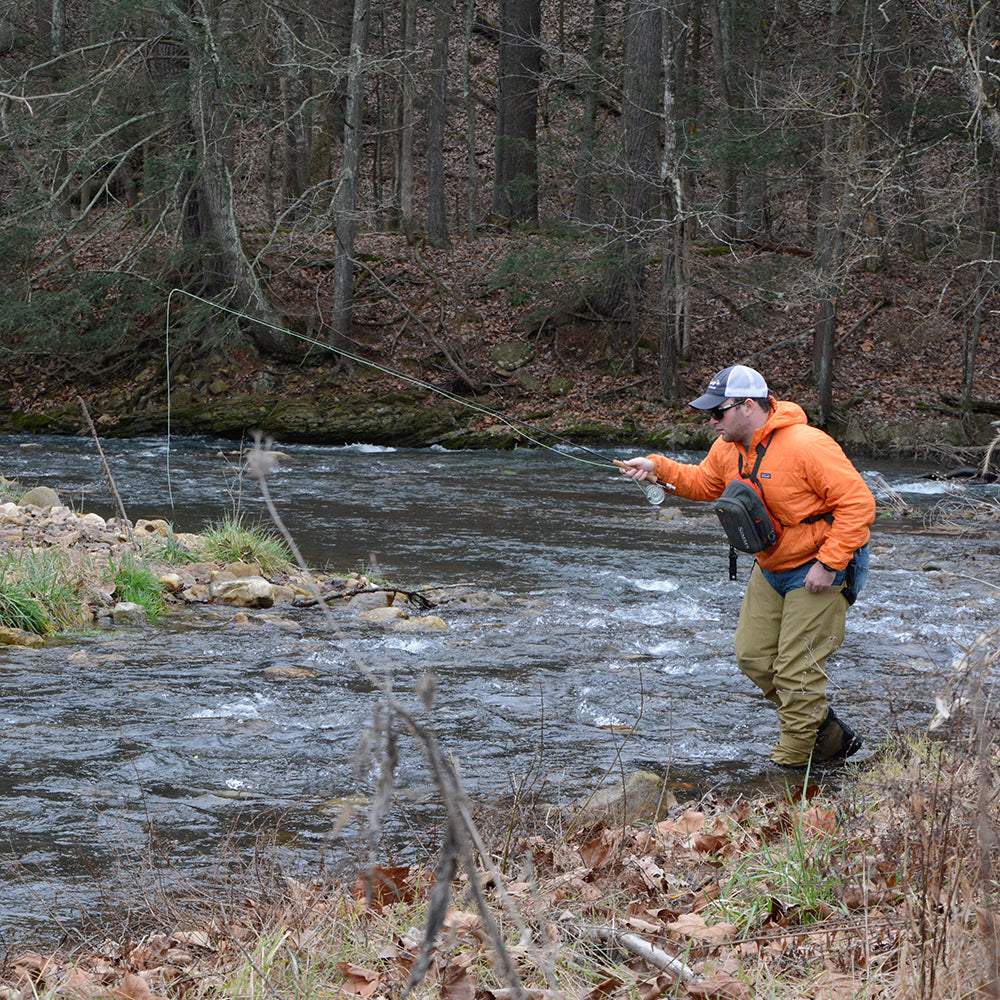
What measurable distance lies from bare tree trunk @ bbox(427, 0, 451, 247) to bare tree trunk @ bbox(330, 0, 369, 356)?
279cm

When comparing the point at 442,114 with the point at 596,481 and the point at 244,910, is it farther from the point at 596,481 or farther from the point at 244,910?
the point at 244,910

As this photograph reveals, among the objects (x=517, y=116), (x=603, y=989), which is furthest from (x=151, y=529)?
(x=517, y=116)

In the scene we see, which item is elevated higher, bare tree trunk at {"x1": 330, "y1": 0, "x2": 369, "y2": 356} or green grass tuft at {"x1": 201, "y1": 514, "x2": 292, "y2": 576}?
bare tree trunk at {"x1": 330, "y1": 0, "x2": 369, "y2": 356}

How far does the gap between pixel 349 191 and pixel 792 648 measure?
17112 mm

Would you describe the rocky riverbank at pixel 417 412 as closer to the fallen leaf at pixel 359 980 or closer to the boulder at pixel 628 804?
the boulder at pixel 628 804

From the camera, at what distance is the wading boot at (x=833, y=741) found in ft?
17.5

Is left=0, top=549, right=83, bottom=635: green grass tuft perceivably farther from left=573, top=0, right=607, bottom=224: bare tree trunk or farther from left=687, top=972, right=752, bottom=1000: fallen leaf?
left=573, top=0, right=607, bottom=224: bare tree trunk

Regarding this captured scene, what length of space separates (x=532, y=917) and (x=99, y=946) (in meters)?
1.23

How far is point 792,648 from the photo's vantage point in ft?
17.4

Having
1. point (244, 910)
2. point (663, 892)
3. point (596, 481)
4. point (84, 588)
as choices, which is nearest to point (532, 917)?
point (663, 892)

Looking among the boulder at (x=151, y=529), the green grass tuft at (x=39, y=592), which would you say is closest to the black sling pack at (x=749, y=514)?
the green grass tuft at (x=39, y=592)

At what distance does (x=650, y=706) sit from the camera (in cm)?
635

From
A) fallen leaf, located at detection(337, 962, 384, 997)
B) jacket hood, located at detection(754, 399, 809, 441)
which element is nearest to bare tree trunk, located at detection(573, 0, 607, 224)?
jacket hood, located at detection(754, 399, 809, 441)

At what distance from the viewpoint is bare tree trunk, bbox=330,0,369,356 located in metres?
19.1
